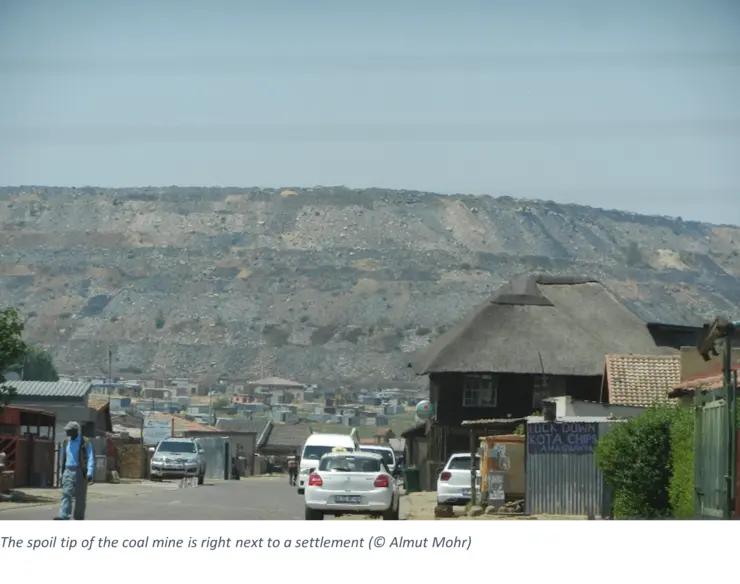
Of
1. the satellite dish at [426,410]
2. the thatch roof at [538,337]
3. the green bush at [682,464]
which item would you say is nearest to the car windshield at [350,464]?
the green bush at [682,464]

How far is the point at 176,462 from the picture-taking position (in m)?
54.0

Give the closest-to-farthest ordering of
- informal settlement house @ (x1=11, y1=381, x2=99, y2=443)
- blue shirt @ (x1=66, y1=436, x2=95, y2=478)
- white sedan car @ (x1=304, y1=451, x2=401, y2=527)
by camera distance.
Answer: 1. blue shirt @ (x1=66, y1=436, x2=95, y2=478)
2. white sedan car @ (x1=304, y1=451, x2=401, y2=527)
3. informal settlement house @ (x1=11, y1=381, x2=99, y2=443)

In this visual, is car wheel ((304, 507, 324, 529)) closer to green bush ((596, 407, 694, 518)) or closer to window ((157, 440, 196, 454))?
green bush ((596, 407, 694, 518))

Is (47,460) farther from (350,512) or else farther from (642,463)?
(642,463)

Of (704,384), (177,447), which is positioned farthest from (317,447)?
(704,384)

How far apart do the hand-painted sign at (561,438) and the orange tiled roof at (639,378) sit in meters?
6.11

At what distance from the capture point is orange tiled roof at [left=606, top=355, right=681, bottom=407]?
3866 centimetres

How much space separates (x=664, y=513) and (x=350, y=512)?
5453 mm

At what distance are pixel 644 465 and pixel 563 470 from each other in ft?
21.5

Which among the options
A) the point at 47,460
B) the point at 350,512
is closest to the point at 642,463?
the point at 350,512

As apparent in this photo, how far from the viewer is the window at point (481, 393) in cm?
6206

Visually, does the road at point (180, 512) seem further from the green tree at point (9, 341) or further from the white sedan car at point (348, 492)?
the green tree at point (9, 341)

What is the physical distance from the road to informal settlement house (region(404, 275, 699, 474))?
20889 millimetres

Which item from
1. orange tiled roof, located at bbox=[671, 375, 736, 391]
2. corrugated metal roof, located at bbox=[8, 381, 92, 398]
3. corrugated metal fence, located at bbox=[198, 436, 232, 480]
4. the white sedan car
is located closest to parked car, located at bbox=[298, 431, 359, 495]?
the white sedan car
